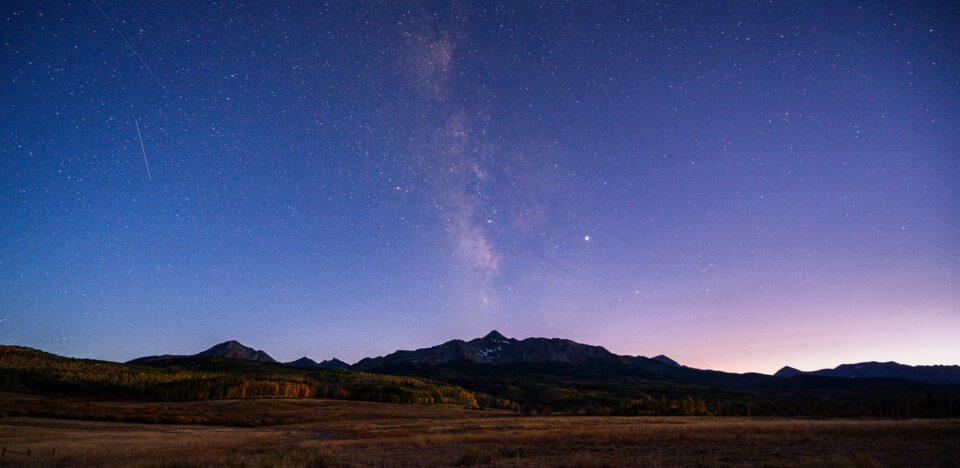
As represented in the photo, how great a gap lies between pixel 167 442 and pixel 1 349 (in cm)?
18654

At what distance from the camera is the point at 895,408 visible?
11569cm

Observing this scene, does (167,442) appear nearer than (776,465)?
No

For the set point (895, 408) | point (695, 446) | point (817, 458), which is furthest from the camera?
point (895, 408)

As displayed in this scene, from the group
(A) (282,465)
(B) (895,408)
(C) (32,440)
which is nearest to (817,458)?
(A) (282,465)

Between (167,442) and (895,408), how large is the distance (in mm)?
154759

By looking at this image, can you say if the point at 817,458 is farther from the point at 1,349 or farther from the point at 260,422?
the point at 1,349

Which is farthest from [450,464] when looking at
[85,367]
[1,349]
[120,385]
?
[1,349]

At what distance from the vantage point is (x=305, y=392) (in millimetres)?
133250

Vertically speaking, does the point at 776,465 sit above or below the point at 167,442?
above

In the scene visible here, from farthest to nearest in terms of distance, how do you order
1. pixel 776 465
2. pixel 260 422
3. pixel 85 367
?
pixel 85 367 < pixel 260 422 < pixel 776 465

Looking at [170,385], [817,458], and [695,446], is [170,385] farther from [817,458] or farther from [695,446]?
[817,458]

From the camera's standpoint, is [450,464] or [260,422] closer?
[450,464]

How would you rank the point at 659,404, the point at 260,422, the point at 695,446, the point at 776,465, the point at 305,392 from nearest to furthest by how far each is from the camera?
the point at 776,465 → the point at 695,446 → the point at 260,422 → the point at 659,404 → the point at 305,392

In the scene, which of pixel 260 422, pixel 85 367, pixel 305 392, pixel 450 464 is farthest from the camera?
pixel 85 367
